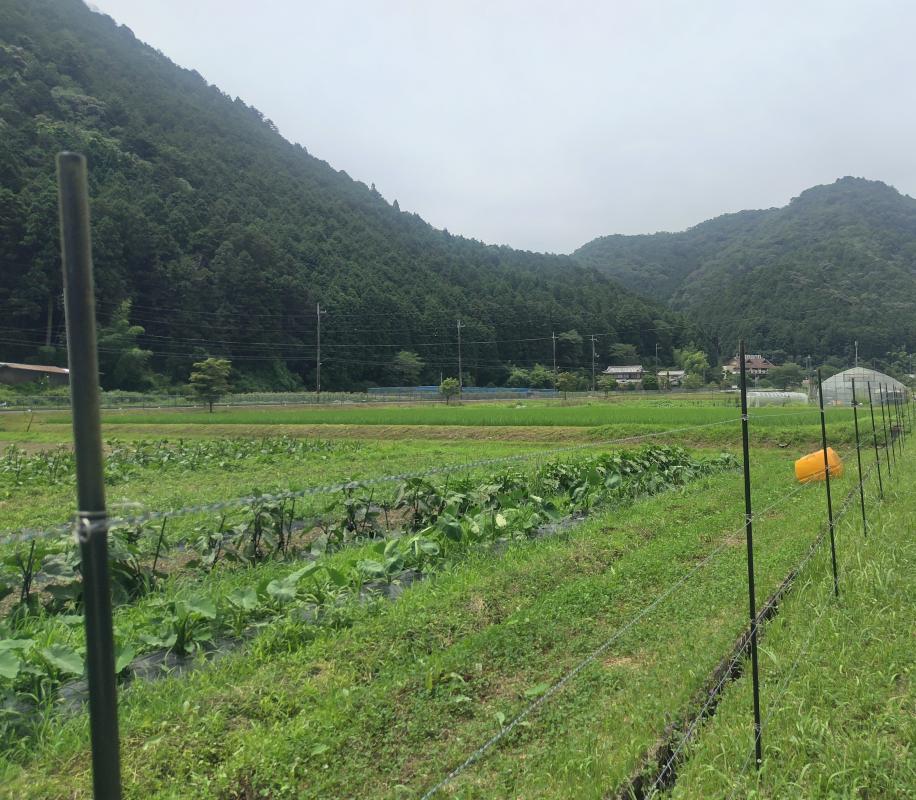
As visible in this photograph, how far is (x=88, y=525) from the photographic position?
1.32 metres

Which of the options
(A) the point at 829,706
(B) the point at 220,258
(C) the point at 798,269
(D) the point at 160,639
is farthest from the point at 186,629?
(C) the point at 798,269

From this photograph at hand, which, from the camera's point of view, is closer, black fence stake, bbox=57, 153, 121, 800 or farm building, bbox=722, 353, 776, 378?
black fence stake, bbox=57, 153, 121, 800

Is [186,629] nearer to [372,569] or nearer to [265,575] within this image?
[265,575]

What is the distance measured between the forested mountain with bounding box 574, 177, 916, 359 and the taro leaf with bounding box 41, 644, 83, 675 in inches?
1918

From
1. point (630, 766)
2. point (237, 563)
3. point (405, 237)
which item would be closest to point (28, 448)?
point (237, 563)

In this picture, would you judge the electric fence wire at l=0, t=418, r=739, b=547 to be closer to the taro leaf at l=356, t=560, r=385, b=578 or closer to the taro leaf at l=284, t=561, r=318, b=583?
the taro leaf at l=284, t=561, r=318, b=583

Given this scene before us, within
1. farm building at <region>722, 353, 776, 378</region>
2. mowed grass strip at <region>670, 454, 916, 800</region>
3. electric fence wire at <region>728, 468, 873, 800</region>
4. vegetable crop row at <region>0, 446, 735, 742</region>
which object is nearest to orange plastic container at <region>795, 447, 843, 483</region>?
vegetable crop row at <region>0, 446, 735, 742</region>

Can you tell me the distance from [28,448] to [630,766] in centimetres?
2276

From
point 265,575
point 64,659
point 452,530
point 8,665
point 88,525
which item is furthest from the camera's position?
point 452,530

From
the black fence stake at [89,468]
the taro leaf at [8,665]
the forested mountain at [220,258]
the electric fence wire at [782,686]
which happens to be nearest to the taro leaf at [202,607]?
the taro leaf at [8,665]

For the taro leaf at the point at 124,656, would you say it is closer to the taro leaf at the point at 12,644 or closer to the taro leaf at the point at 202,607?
the taro leaf at the point at 12,644

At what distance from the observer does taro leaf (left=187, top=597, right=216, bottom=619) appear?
12.4ft

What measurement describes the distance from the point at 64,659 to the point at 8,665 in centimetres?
38

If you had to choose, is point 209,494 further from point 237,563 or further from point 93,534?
point 93,534
